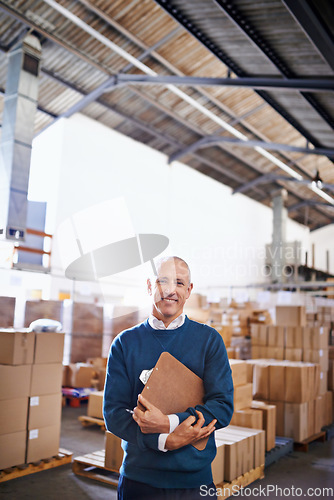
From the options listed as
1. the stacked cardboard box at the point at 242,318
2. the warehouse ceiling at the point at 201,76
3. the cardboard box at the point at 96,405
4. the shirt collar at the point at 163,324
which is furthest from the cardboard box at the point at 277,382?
the shirt collar at the point at 163,324

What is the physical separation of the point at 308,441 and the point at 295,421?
1.24 ft

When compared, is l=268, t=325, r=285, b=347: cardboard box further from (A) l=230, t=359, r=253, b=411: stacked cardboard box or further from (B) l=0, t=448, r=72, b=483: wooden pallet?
(B) l=0, t=448, r=72, b=483: wooden pallet

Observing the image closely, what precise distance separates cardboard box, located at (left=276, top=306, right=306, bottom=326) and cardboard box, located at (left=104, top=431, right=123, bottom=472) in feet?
12.6

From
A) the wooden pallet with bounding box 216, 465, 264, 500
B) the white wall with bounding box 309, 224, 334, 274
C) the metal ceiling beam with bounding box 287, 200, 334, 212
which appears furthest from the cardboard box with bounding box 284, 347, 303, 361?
the white wall with bounding box 309, 224, 334, 274

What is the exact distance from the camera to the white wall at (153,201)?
10.5 metres

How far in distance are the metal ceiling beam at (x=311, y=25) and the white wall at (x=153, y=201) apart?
18.9ft

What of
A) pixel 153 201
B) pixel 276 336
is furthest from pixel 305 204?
pixel 276 336

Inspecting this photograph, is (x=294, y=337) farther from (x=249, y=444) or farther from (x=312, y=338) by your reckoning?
(x=249, y=444)

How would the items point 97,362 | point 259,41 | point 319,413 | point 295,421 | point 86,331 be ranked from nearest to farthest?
point 259,41, point 295,421, point 319,413, point 97,362, point 86,331

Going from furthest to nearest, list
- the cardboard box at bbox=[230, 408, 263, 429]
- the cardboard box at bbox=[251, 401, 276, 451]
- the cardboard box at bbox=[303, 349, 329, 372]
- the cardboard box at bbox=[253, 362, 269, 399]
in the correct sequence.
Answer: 1. the cardboard box at bbox=[303, 349, 329, 372]
2. the cardboard box at bbox=[253, 362, 269, 399]
3. the cardboard box at bbox=[251, 401, 276, 451]
4. the cardboard box at bbox=[230, 408, 263, 429]

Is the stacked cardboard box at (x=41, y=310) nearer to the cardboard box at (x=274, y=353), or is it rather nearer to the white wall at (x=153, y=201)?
the white wall at (x=153, y=201)

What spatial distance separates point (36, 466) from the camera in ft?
14.4

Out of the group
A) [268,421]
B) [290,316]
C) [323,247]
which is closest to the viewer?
[268,421]

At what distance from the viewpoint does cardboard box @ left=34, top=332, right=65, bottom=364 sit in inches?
181
